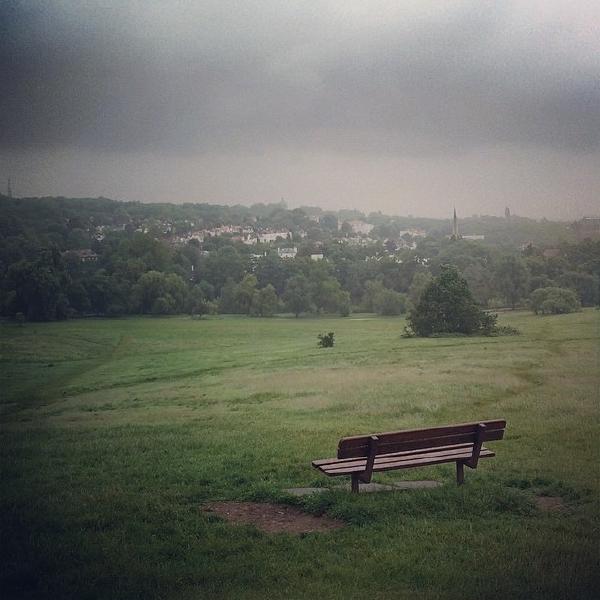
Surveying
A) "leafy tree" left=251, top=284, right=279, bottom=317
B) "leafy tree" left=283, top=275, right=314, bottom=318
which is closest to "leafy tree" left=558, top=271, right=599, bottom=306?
"leafy tree" left=283, top=275, right=314, bottom=318

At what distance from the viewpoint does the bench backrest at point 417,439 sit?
6.99m

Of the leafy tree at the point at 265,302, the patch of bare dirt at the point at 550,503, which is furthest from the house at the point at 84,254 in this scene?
the patch of bare dirt at the point at 550,503

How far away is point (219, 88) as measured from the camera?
12867 millimetres

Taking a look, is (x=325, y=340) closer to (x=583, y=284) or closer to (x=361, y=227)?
(x=361, y=227)

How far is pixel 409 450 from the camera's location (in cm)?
730

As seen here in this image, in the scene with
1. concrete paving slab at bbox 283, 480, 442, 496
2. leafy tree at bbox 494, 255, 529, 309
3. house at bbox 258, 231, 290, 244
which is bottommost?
concrete paving slab at bbox 283, 480, 442, 496

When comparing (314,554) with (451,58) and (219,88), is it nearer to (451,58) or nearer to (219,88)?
(219,88)

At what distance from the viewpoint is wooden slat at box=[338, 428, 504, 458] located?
23.0 feet

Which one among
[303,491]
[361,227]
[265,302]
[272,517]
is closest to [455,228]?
[361,227]

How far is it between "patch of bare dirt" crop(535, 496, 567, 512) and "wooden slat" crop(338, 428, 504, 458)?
2.69 ft

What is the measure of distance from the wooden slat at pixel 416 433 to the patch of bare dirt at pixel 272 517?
2.64 feet

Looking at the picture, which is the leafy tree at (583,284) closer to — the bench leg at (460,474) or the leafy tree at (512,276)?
the leafy tree at (512,276)

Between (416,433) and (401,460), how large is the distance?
415 mm

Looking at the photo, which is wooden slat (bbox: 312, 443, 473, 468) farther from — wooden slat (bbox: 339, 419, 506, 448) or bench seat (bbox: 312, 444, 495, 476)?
wooden slat (bbox: 339, 419, 506, 448)
